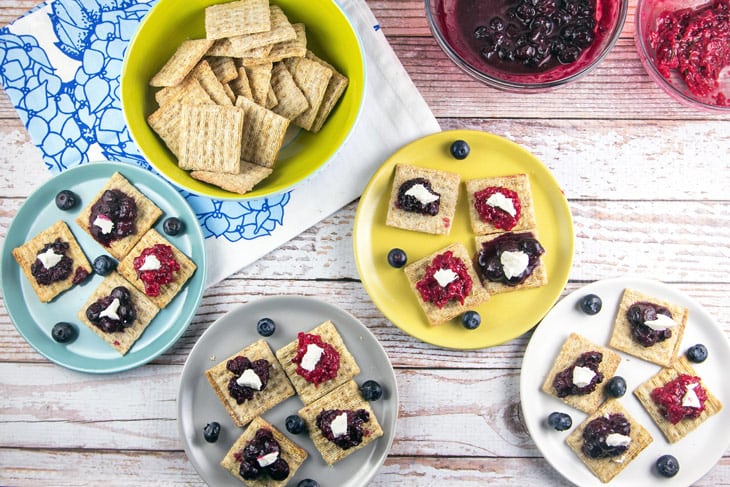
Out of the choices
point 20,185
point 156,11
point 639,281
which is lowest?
point 639,281

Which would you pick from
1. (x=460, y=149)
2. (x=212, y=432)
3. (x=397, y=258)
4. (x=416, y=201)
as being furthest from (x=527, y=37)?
(x=212, y=432)

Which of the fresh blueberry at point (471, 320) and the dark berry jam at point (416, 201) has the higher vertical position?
the dark berry jam at point (416, 201)

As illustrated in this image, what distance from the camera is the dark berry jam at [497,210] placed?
249 cm

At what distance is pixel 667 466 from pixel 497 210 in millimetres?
1211

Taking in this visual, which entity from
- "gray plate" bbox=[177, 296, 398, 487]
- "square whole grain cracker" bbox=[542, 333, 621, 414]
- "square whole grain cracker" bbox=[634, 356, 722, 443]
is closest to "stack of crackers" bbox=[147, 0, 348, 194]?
"gray plate" bbox=[177, 296, 398, 487]

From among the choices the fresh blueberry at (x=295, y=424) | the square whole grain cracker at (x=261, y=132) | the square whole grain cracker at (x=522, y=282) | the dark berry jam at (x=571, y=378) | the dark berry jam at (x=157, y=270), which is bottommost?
the dark berry jam at (x=571, y=378)

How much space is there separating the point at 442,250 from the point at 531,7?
0.95 m

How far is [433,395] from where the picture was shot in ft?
8.63

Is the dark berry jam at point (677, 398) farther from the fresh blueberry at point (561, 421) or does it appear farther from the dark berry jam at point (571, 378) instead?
the fresh blueberry at point (561, 421)

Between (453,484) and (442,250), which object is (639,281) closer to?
(442,250)

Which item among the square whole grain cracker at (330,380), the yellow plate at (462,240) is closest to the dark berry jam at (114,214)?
the square whole grain cracker at (330,380)

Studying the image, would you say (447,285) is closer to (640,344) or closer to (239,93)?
(640,344)

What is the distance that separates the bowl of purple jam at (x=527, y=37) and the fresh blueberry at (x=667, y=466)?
1.53 m

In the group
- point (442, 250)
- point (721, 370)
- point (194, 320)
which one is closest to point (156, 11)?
point (194, 320)
